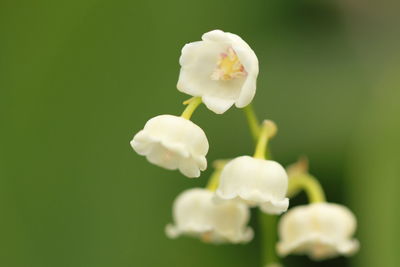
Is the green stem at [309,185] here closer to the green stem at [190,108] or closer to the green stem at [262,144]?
the green stem at [262,144]

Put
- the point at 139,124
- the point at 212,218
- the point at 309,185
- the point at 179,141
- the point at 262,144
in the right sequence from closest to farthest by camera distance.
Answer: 1. the point at 179,141
2. the point at 262,144
3. the point at 212,218
4. the point at 309,185
5. the point at 139,124

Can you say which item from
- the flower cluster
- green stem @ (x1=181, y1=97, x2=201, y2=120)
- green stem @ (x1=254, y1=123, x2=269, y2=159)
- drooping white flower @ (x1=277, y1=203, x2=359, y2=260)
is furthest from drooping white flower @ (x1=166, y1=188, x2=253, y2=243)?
green stem @ (x1=181, y1=97, x2=201, y2=120)

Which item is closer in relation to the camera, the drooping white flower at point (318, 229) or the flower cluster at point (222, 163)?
the flower cluster at point (222, 163)

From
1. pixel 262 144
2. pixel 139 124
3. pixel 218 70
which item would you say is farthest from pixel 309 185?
pixel 139 124

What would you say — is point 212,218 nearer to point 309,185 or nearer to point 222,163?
point 222,163

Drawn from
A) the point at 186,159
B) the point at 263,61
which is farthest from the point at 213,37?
the point at 263,61

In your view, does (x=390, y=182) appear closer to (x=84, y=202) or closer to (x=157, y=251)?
(x=157, y=251)

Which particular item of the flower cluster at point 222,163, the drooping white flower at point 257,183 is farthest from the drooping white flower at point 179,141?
the drooping white flower at point 257,183

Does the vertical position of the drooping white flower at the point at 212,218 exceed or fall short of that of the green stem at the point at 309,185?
it falls short
